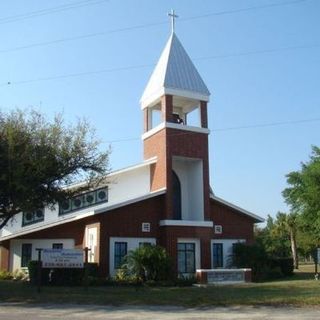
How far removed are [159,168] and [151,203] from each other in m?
2.30

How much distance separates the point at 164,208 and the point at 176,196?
217 cm

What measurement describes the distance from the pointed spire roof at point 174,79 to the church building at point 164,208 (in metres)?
0.06

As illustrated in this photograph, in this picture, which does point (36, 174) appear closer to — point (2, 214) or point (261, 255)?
point (2, 214)

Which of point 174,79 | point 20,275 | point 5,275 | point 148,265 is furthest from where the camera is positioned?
point 5,275

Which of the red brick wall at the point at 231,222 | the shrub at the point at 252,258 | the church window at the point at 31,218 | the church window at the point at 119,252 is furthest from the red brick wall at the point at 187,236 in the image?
the church window at the point at 31,218

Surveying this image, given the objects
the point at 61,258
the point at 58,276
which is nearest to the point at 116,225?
the point at 58,276

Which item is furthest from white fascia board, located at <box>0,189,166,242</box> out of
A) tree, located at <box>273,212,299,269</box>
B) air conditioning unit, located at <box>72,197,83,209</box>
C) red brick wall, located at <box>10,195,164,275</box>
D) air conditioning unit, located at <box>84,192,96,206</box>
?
tree, located at <box>273,212,299,269</box>

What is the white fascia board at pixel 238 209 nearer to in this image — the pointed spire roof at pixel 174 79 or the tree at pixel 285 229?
the pointed spire roof at pixel 174 79

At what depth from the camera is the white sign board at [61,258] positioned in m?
26.2

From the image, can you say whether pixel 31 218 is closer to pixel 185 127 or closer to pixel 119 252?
pixel 119 252

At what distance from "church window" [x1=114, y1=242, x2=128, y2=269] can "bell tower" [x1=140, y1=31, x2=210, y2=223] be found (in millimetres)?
3037

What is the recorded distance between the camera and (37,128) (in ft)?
79.9

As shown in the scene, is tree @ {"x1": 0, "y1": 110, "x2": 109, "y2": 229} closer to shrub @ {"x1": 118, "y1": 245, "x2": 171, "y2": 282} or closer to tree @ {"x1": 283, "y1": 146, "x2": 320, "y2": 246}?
shrub @ {"x1": 118, "y1": 245, "x2": 171, "y2": 282}

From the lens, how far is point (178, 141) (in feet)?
113
